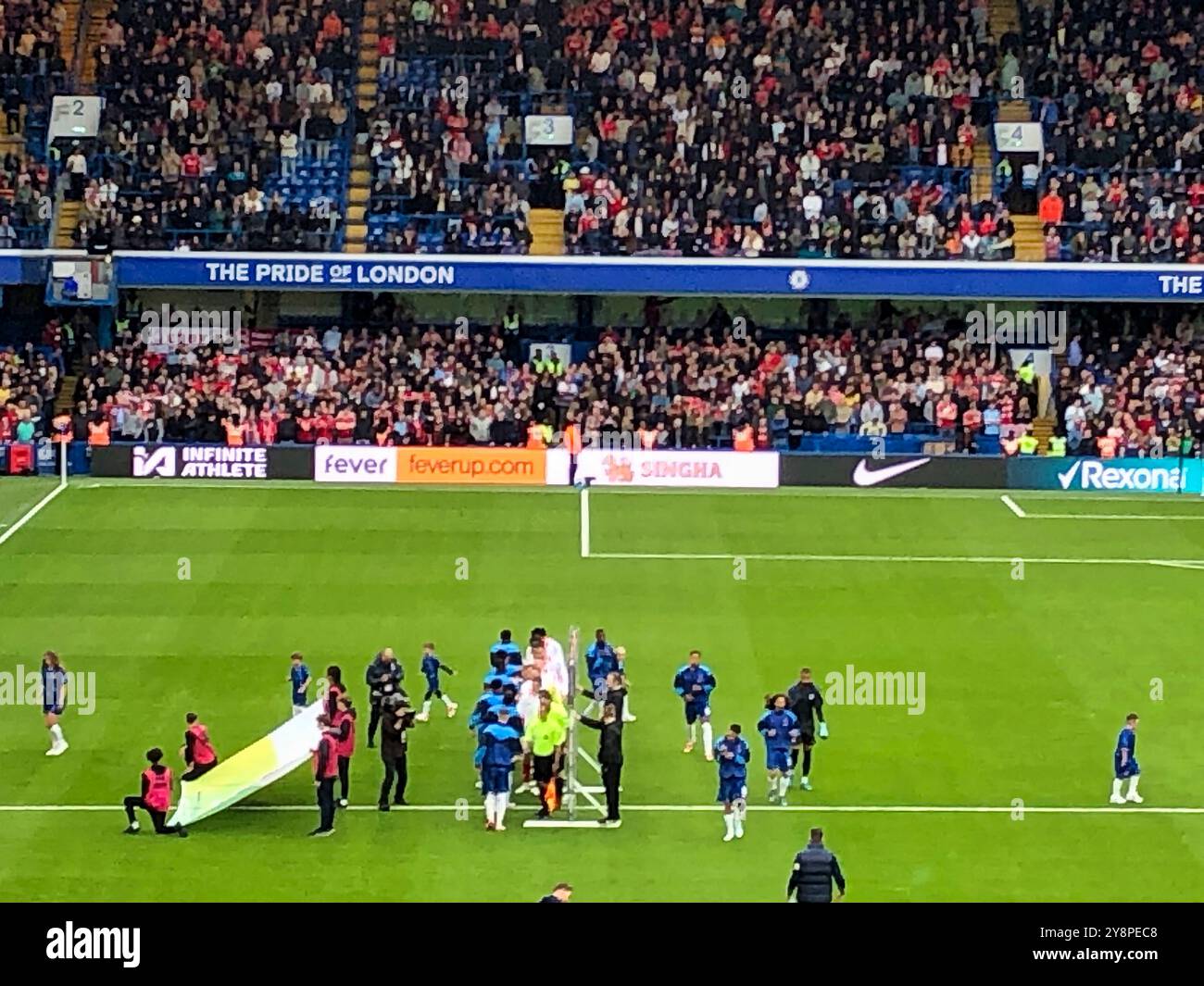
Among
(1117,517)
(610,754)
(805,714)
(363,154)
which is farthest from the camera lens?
(363,154)

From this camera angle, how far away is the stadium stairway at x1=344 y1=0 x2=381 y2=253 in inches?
1866

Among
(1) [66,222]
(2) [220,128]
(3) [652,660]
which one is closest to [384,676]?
(3) [652,660]

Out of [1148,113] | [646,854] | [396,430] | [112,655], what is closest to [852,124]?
[1148,113]

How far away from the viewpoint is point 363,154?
4950cm

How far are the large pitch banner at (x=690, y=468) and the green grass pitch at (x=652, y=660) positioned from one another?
927 mm

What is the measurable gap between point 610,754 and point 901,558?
52.4 ft

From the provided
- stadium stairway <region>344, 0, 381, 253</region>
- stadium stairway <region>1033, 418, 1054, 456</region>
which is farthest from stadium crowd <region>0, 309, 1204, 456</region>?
stadium stairway <region>344, 0, 381, 253</region>

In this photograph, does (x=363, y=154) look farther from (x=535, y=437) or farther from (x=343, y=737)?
(x=343, y=737)

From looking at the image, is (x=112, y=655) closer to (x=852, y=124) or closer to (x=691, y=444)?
(x=691, y=444)

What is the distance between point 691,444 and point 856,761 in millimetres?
21461

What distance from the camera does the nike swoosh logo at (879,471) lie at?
141ft

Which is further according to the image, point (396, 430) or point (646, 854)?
point (396, 430)

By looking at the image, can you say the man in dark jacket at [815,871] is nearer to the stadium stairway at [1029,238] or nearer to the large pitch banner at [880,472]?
the large pitch banner at [880,472]
